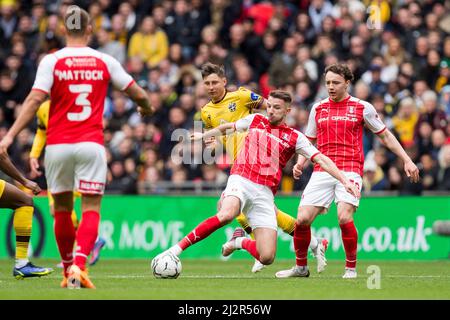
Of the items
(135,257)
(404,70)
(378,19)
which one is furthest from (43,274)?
(378,19)

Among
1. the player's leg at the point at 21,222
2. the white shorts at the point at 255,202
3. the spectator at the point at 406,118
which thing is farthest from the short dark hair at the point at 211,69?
the spectator at the point at 406,118

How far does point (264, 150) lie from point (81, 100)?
3.21 m

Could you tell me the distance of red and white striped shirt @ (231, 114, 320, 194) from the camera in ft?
42.3

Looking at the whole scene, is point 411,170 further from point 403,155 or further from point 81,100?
point 81,100

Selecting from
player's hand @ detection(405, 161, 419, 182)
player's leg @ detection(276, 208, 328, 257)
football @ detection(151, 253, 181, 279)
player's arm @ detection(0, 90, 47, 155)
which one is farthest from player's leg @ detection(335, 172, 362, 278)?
player's arm @ detection(0, 90, 47, 155)

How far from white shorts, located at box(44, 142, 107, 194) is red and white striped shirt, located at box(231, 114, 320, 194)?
9.35 feet

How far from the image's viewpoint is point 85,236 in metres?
10.5

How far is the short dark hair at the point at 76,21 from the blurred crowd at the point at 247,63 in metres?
9.02

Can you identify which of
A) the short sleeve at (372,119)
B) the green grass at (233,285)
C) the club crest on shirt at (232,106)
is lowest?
the green grass at (233,285)

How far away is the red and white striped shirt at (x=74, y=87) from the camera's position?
10.4 m

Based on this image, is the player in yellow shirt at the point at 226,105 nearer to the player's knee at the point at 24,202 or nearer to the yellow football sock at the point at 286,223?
the yellow football sock at the point at 286,223

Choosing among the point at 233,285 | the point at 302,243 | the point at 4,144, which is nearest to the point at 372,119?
the point at 302,243

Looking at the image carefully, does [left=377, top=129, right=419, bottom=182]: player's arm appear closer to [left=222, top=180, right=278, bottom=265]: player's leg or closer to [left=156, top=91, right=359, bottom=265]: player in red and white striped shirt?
[left=156, top=91, right=359, bottom=265]: player in red and white striped shirt

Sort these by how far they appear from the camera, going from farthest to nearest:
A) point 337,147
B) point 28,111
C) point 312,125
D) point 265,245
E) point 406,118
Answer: point 406,118
point 312,125
point 337,147
point 265,245
point 28,111
